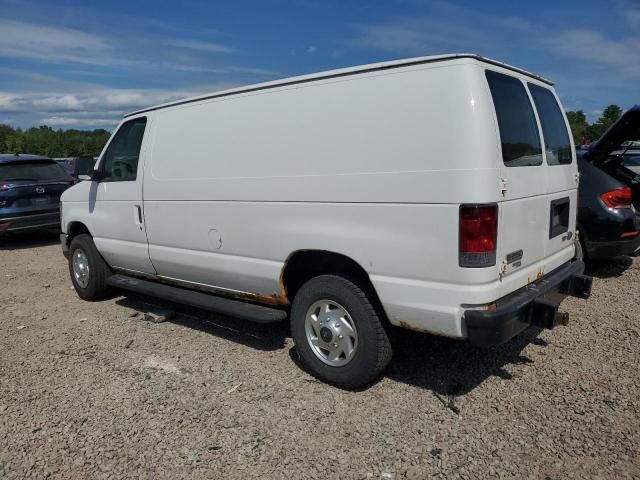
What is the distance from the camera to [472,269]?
3.05 m

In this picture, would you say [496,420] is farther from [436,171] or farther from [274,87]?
[274,87]

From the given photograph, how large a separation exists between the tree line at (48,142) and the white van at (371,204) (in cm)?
6428

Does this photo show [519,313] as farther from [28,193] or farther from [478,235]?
[28,193]

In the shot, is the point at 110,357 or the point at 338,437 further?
the point at 110,357

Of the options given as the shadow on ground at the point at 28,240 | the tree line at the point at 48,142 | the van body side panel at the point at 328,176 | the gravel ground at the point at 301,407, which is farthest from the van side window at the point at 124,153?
the tree line at the point at 48,142

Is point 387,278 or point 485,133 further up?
point 485,133

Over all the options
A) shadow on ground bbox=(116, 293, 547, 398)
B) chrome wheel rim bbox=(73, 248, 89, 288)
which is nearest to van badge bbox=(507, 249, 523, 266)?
shadow on ground bbox=(116, 293, 547, 398)

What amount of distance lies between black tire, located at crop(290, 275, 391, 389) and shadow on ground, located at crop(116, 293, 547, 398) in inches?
9.0

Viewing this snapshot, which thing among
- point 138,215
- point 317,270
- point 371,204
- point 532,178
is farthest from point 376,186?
point 138,215

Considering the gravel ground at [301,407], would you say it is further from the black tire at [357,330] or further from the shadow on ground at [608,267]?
the shadow on ground at [608,267]

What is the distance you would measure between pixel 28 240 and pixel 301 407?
10159 mm

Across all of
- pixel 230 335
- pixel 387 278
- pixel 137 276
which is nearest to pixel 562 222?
pixel 387 278

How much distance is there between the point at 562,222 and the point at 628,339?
132 centimetres

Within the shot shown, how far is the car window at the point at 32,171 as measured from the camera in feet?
33.5
